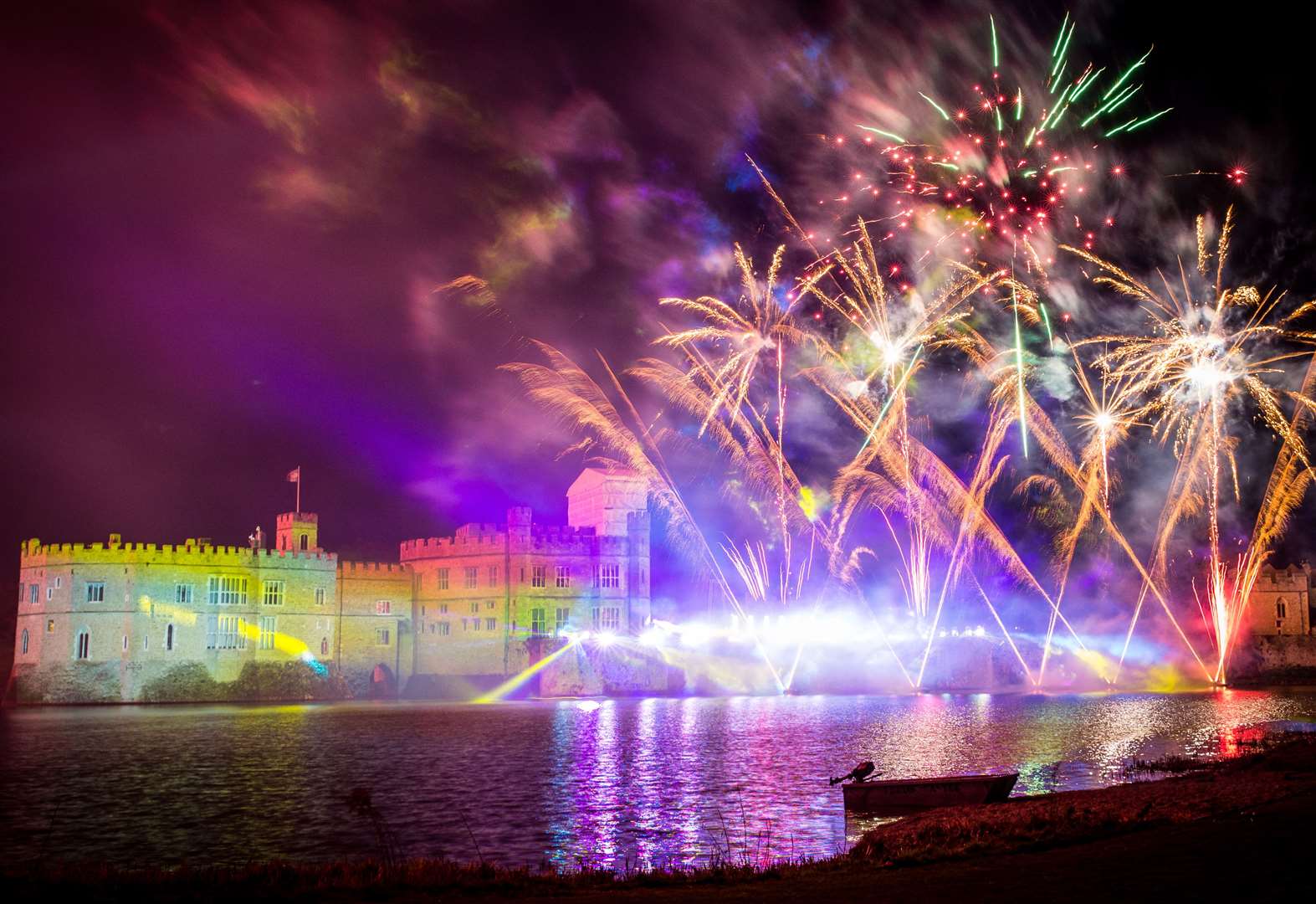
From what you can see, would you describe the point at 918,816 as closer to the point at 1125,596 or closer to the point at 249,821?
the point at 249,821

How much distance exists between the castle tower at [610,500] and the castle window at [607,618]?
9.15 meters

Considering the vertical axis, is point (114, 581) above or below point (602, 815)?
above

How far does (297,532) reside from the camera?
327 ft

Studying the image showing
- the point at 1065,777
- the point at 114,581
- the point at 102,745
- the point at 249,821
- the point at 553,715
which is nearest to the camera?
the point at 249,821

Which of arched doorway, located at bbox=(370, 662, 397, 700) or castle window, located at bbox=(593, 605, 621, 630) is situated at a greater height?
castle window, located at bbox=(593, 605, 621, 630)

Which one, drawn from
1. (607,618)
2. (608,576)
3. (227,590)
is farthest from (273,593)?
(608,576)

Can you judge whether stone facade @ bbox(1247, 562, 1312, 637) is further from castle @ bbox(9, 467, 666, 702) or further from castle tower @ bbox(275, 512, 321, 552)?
castle tower @ bbox(275, 512, 321, 552)

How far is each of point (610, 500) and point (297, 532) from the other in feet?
95.0

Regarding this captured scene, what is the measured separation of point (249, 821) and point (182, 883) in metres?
13.2

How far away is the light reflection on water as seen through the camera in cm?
2577

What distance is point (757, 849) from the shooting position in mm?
23234

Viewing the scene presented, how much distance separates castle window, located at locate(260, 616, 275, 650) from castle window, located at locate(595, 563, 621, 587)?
2676 centimetres

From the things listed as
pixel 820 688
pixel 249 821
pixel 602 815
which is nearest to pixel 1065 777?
pixel 602 815

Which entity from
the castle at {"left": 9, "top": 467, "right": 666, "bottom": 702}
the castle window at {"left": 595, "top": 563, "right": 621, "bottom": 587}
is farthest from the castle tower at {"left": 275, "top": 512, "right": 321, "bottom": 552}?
the castle window at {"left": 595, "top": 563, "right": 621, "bottom": 587}
